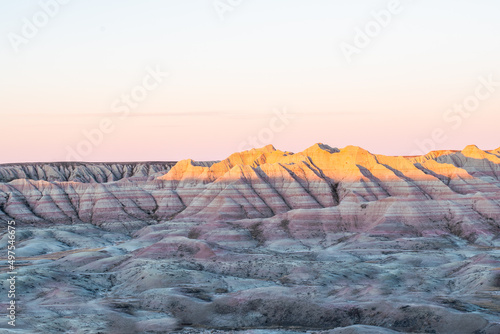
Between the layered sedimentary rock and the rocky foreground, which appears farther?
the layered sedimentary rock

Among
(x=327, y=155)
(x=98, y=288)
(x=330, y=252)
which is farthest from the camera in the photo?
(x=327, y=155)

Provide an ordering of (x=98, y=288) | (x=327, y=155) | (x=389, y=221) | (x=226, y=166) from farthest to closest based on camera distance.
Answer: (x=226, y=166), (x=327, y=155), (x=389, y=221), (x=98, y=288)

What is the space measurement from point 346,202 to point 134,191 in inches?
1977

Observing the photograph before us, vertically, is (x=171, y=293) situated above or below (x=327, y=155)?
below

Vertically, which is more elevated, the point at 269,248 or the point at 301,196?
the point at 301,196

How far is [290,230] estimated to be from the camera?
111m

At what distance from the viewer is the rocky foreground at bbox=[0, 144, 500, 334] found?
183ft

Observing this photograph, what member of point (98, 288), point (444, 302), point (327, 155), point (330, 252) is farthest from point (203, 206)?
point (444, 302)

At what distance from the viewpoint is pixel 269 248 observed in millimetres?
104000

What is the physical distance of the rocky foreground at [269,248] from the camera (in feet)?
183

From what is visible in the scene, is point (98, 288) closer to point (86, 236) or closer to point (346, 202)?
point (86, 236)

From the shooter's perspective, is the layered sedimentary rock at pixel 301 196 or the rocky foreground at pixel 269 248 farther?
the layered sedimentary rock at pixel 301 196

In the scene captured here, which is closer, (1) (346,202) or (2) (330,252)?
(2) (330,252)

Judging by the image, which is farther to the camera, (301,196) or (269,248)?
(301,196)
